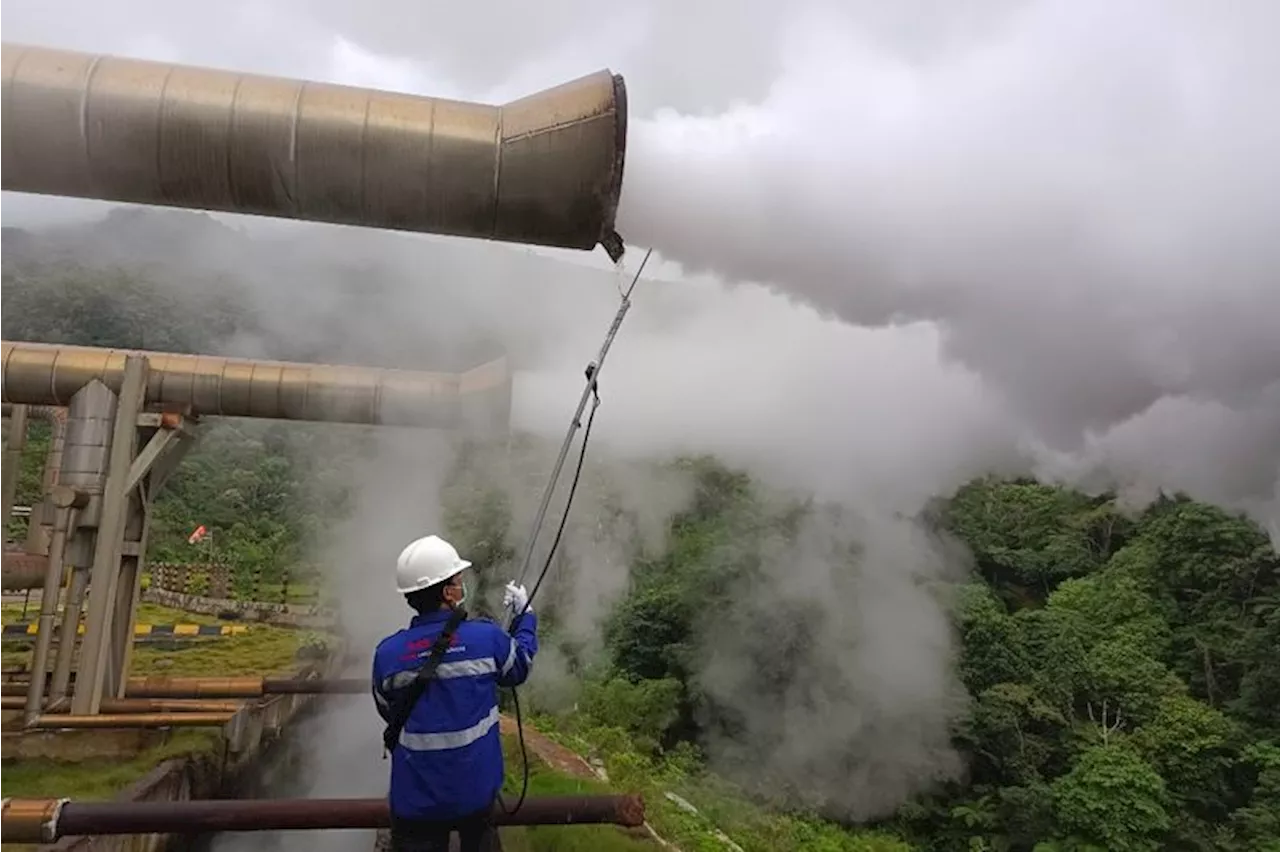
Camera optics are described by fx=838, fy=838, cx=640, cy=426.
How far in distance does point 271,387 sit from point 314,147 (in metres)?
6.15

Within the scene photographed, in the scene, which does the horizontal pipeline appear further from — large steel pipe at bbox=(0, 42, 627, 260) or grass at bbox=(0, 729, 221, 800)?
large steel pipe at bbox=(0, 42, 627, 260)

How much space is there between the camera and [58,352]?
25.6 ft

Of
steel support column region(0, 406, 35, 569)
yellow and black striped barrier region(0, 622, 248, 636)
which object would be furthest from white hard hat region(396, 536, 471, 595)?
yellow and black striped barrier region(0, 622, 248, 636)

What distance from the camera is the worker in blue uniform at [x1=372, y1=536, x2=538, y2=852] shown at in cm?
241

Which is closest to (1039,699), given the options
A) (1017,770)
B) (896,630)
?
(1017,770)

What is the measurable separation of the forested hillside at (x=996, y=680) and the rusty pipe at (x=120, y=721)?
16.0 feet

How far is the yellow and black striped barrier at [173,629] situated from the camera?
17.2 metres

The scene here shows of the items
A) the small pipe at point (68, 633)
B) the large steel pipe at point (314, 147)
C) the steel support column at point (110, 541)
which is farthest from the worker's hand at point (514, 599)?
the small pipe at point (68, 633)

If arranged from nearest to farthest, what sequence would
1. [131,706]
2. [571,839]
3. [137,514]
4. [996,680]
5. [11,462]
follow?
[571,839] < [131,706] < [137,514] < [11,462] < [996,680]

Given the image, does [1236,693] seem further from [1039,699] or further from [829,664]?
[829,664]

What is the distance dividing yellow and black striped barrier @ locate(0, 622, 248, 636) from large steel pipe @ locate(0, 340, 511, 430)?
11.5 m

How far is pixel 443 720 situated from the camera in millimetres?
2408

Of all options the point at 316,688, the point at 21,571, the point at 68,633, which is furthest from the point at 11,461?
the point at 316,688

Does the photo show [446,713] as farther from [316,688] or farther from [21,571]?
[21,571]
